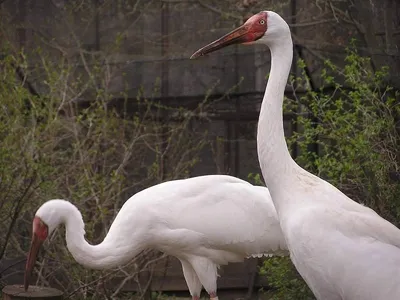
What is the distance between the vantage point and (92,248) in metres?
6.93

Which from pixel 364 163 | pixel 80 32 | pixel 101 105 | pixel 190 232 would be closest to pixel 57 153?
pixel 101 105

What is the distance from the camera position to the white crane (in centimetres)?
693

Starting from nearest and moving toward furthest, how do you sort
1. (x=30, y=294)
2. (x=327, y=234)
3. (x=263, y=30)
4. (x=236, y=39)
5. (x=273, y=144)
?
(x=327, y=234)
(x=273, y=144)
(x=263, y=30)
(x=236, y=39)
(x=30, y=294)

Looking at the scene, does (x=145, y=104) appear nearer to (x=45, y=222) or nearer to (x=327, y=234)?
(x=45, y=222)

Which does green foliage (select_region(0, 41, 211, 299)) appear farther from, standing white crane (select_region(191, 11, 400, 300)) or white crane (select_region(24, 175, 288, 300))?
standing white crane (select_region(191, 11, 400, 300))

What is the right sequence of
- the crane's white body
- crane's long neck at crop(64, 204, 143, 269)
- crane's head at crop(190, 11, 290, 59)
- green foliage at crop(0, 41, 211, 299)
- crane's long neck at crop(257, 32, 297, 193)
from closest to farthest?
the crane's white body, crane's long neck at crop(257, 32, 297, 193), crane's head at crop(190, 11, 290, 59), crane's long neck at crop(64, 204, 143, 269), green foliage at crop(0, 41, 211, 299)

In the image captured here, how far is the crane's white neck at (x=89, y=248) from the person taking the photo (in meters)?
6.90

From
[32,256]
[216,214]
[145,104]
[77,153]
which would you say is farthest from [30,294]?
[145,104]

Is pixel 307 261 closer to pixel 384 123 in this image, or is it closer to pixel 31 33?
pixel 384 123

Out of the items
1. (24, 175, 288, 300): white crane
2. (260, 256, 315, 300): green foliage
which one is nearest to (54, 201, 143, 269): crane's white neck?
(24, 175, 288, 300): white crane

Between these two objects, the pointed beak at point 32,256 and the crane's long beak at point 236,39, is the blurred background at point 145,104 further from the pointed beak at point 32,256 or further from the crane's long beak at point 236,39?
the crane's long beak at point 236,39

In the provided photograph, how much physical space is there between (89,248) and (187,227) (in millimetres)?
682

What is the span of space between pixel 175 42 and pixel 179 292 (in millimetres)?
2375

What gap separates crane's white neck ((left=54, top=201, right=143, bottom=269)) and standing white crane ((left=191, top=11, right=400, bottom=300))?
172 cm
